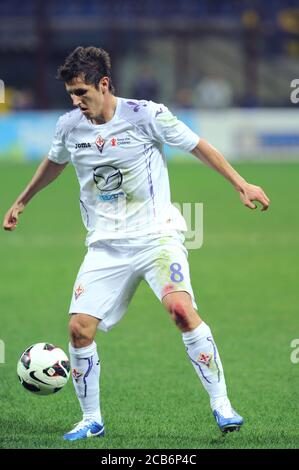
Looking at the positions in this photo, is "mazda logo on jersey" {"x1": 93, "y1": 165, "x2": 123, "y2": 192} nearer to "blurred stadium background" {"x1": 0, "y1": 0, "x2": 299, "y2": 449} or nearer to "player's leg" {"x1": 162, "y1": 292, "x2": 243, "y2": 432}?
"player's leg" {"x1": 162, "y1": 292, "x2": 243, "y2": 432}

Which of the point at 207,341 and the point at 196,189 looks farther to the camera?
the point at 196,189

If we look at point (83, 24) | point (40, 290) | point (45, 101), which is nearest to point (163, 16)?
point (83, 24)

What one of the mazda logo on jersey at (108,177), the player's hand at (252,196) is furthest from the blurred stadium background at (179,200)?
the mazda logo on jersey at (108,177)

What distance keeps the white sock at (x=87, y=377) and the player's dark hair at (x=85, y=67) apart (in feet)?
4.97

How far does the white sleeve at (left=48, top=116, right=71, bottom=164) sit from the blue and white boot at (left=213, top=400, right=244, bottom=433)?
175 centimetres

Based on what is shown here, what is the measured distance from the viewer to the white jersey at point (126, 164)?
19.9 ft

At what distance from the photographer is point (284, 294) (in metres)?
11.2

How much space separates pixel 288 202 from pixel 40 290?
28.1 ft

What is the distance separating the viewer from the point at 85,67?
230 inches

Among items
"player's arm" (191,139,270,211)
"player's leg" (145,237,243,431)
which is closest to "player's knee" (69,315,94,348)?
"player's leg" (145,237,243,431)

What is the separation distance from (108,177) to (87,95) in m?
0.51

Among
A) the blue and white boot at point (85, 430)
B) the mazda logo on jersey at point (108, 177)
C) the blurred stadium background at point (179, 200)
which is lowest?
the blurred stadium background at point (179, 200)

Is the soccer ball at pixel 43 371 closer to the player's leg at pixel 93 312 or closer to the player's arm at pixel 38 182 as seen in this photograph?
the player's leg at pixel 93 312
